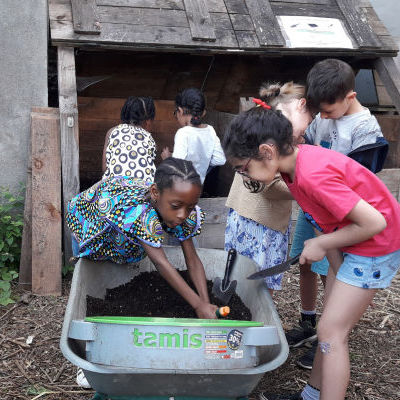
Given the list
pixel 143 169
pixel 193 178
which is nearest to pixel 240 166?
pixel 193 178

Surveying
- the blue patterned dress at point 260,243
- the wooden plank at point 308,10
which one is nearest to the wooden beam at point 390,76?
the wooden plank at point 308,10

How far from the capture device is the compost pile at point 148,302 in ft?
8.73

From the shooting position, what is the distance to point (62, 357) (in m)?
→ 3.15

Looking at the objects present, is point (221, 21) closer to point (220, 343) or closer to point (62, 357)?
point (62, 357)

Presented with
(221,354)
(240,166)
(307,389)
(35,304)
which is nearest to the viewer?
(221,354)

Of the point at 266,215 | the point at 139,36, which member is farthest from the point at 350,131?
the point at 139,36

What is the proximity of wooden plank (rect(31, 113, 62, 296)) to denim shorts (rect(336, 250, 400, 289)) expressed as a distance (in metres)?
2.10

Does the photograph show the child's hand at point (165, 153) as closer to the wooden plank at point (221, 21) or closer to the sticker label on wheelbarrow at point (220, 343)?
the wooden plank at point (221, 21)

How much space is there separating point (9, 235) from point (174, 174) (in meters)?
1.87

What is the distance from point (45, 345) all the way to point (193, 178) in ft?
5.02

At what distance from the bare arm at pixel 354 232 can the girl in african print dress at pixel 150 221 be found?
50 cm

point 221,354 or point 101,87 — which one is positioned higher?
point 101,87

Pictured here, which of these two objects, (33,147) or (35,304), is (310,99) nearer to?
(33,147)

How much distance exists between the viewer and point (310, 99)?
2.73m
